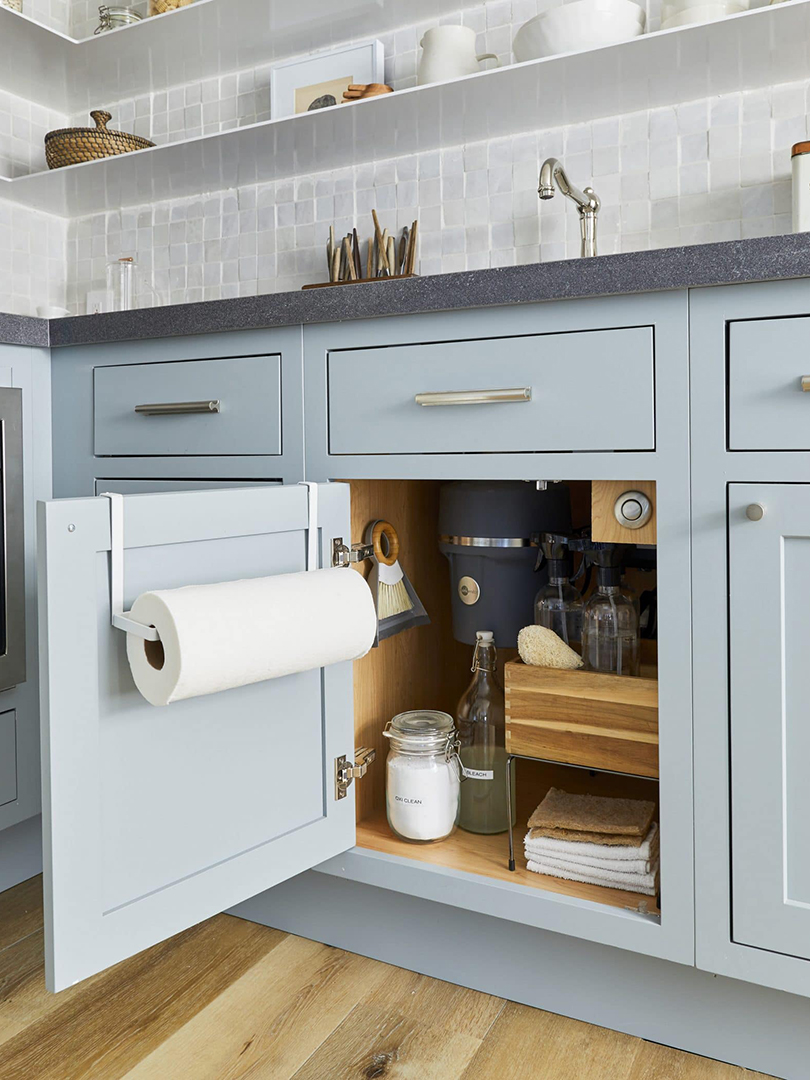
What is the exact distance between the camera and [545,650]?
1246 millimetres

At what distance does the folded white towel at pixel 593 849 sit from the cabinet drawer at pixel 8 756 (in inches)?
34.7

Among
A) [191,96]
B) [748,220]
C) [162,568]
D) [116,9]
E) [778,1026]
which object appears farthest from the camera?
[191,96]

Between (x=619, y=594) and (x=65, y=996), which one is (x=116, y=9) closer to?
(x=619, y=594)

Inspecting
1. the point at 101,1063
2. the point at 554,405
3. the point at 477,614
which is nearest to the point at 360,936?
the point at 101,1063

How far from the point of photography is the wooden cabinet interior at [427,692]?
4.13 feet

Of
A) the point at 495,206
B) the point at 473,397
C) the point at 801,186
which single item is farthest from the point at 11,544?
the point at 801,186

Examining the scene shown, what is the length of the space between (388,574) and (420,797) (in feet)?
1.17

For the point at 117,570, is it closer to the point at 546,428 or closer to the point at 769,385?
the point at 546,428

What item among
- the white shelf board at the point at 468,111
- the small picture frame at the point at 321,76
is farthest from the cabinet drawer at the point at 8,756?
the small picture frame at the point at 321,76

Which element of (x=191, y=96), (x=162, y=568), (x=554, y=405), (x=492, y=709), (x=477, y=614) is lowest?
(x=492, y=709)

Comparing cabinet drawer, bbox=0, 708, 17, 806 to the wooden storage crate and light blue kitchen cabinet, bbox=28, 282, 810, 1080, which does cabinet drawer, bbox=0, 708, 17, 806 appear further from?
the wooden storage crate

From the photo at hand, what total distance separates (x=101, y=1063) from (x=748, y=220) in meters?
1.63

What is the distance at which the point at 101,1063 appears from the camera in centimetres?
111

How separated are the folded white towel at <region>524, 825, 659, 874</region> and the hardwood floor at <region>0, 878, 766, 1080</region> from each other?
22 cm
